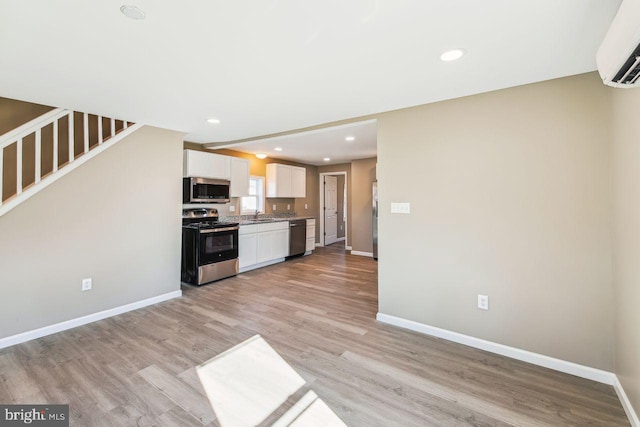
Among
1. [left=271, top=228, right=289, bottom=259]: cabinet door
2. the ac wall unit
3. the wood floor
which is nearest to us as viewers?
the ac wall unit

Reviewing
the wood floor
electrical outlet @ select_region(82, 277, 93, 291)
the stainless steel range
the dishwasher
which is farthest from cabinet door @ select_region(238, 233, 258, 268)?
electrical outlet @ select_region(82, 277, 93, 291)

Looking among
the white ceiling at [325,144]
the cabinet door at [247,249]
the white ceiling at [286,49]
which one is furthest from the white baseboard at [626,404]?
the cabinet door at [247,249]

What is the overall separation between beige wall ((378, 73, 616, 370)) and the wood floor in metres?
0.32

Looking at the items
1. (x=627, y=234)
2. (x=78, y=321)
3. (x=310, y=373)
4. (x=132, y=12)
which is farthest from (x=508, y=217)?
(x=78, y=321)

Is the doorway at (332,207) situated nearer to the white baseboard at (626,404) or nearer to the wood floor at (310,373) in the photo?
the wood floor at (310,373)

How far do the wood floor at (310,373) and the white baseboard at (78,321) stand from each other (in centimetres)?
10

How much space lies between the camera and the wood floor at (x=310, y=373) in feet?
5.60

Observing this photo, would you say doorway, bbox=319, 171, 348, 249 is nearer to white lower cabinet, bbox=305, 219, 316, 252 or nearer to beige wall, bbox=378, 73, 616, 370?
white lower cabinet, bbox=305, 219, 316, 252

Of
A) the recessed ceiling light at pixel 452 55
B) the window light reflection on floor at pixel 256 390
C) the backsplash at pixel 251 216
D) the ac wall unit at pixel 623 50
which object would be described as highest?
the recessed ceiling light at pixel 452 55

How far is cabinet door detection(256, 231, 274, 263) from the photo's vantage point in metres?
5.27

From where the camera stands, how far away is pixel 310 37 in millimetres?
1647

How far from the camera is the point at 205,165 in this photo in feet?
15.1

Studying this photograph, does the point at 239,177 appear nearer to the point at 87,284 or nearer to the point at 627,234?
the point at 87,284

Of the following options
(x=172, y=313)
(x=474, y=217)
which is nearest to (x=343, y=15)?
(x=474, y=217)
